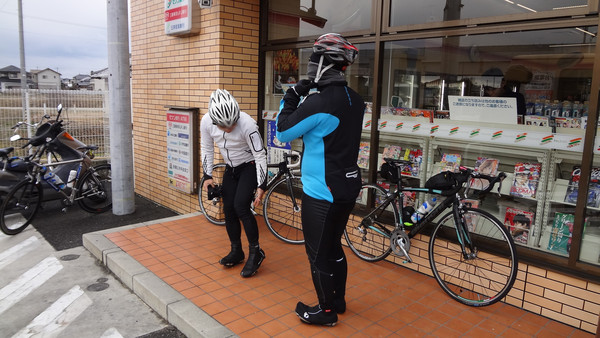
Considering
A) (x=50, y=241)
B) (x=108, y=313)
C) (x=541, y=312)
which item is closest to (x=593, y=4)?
(x=541, y=312)

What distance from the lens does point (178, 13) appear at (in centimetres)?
605

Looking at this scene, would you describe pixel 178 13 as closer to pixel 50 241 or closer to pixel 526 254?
pixel 50 241

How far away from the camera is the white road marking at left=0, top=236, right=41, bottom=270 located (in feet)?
16.9

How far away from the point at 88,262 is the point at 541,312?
180 inches

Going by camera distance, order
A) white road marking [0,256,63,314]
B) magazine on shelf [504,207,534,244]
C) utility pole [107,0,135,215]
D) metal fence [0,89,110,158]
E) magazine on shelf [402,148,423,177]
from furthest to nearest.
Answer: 1. metal fence [0,89,110,158]
2. utility pole [107,0,135,215]
3. magazine on shelf [402,148,423,177]
4. white road marking [0,256,63,314]
5. magazine on shelf [504,207,534,244]

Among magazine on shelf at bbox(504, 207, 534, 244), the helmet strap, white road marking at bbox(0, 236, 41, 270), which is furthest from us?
white road marking at bbox(0, 236, 41, 270)

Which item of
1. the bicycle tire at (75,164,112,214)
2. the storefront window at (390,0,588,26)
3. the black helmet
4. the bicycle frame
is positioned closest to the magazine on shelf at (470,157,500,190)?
the bicycle frame

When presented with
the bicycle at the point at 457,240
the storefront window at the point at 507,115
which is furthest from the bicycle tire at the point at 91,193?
the storefront window at the point at 507,115

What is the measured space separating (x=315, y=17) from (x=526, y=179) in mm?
3217

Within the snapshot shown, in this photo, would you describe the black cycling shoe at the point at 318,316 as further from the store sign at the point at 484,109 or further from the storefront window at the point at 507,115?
the store sign at the point at 484,109

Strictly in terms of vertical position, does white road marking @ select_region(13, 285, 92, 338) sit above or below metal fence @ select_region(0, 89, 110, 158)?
below

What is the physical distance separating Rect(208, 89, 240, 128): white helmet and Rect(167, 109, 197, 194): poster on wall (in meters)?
2.25

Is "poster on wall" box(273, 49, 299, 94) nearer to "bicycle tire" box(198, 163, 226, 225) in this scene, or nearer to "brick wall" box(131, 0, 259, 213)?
"brick wall" box(131, 0, 259, 213)

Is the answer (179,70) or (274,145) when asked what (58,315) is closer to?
(274,145)
